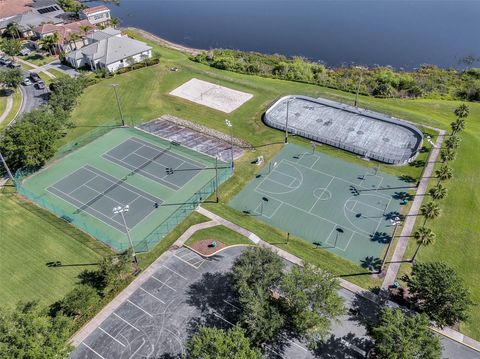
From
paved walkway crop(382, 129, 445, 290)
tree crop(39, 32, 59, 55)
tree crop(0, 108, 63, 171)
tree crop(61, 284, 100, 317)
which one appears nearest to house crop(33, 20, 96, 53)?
tree crop(39, 32, 59, 55)

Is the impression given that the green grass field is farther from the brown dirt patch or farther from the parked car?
the parked car

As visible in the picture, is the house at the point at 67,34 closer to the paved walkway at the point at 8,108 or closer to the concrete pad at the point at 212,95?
the paved walkway at the point at 8,108

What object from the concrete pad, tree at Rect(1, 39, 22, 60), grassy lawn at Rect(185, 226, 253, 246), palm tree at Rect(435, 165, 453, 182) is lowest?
grassy lawn at Rect(185, 226, 253, 246)

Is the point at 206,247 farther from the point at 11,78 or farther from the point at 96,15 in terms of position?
the point at 96,15

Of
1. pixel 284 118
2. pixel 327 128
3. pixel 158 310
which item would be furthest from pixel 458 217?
pixel 158 310

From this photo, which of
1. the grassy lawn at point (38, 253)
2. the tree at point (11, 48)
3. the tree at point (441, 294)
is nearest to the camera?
the tree at point (441, 294)

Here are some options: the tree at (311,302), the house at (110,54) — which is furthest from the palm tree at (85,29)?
the tree at (311,302)
